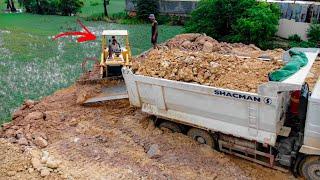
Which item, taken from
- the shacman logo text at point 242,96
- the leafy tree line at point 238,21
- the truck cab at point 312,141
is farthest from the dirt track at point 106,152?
the leafy tree line at point 238,21

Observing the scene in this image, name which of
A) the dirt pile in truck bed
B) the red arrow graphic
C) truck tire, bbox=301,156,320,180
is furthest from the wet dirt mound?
the red arrow graphic

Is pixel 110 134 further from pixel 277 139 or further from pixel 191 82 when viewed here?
pixel 277 139

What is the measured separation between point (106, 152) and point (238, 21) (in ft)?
40.7

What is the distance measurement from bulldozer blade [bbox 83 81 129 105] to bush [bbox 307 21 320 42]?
35.2 ft

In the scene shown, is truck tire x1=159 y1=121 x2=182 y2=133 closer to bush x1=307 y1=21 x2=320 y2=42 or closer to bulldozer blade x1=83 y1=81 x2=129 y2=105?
bulldozer blade x1=83 y1=81 x2=129 y2=105

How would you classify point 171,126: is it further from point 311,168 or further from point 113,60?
point 113,60

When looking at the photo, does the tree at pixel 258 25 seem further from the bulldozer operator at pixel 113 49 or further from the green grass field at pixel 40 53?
the bulldozer operator at pixel 113 49

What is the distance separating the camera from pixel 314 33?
57.0 feet

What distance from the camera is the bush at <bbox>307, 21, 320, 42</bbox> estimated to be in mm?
17266

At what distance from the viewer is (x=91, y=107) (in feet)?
33.8

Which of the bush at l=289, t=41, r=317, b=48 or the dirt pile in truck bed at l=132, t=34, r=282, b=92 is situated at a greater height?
the dirt pile in truck bed at l=132, t=34, r=282, b=92

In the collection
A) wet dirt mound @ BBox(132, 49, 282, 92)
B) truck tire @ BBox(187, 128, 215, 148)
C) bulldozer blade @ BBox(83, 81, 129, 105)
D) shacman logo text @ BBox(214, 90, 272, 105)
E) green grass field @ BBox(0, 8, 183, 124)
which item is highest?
wet dirt mound @ BBox(132, 49, 282, 92)

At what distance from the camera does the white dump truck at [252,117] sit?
21.7 ft

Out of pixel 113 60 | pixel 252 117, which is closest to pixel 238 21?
pixel 113 60
